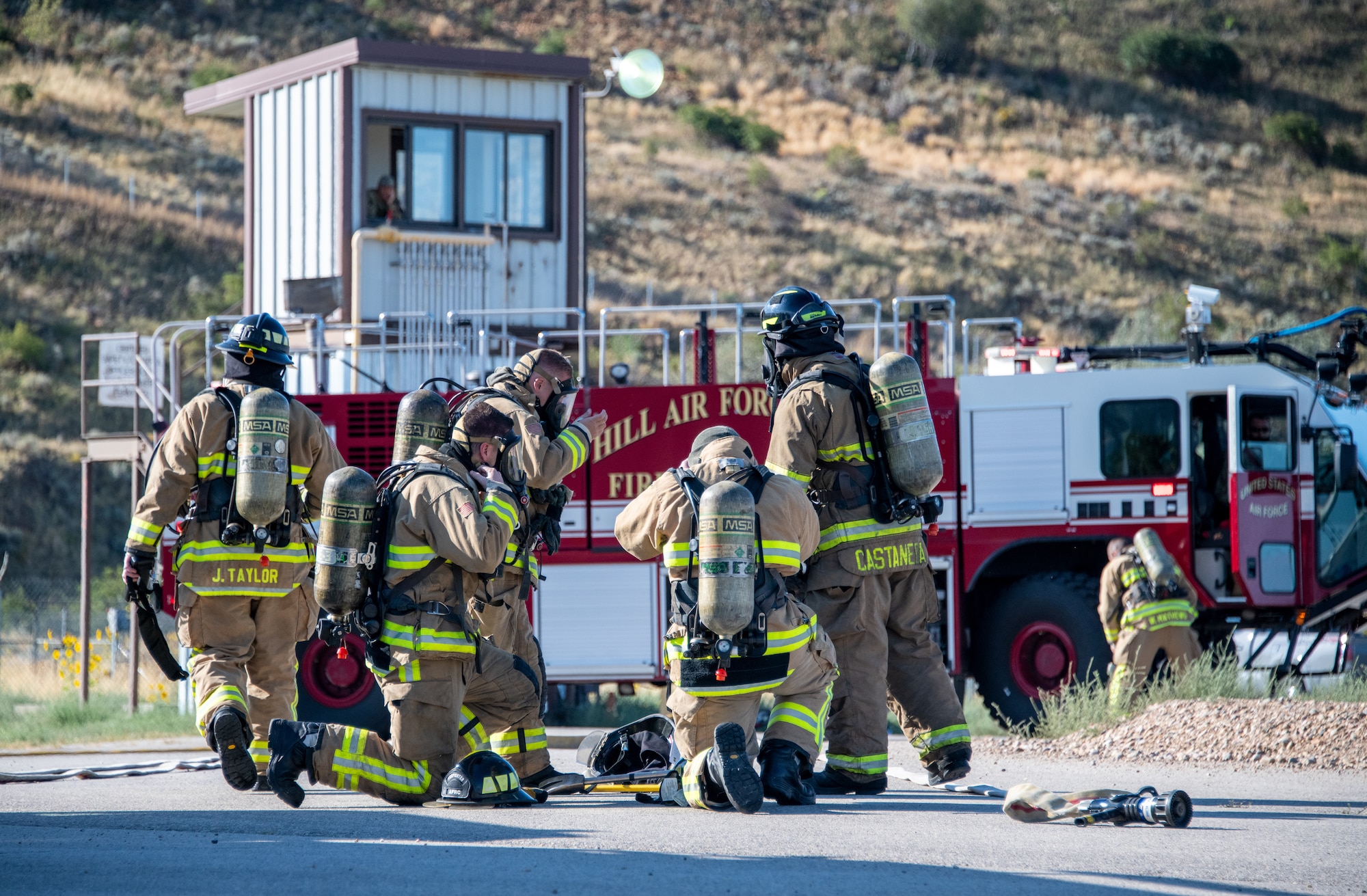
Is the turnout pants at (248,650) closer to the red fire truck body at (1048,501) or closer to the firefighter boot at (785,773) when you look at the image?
the firefighter boot at (785,773)

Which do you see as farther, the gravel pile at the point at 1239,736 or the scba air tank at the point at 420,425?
the gravel pile at the point at 1239,736

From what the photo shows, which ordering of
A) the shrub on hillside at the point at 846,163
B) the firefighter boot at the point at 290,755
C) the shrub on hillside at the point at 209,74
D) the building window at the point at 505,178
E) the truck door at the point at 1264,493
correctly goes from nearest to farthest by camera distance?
the firefighter boot at the point at 290,755, the truck door at the point at 1264,493, the building window at the point at 505,178, the shrub on hillside at the point at 209,74, the shrub on hillside at the point at 846,163

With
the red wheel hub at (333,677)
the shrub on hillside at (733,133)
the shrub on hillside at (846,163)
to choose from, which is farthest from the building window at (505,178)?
the shrub on hillside at (733,133)

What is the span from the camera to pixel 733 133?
5112 cm

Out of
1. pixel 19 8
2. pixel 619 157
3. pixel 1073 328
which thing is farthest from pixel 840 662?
pixel 19 8

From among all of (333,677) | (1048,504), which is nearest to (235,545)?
(333,677)

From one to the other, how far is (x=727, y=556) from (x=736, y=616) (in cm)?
25

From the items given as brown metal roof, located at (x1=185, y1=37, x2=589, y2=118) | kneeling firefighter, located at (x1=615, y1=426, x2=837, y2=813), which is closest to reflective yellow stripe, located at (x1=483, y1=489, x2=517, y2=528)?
kneeling firefighter, located at (x1=615, y1=426, x2=837, y2=813)

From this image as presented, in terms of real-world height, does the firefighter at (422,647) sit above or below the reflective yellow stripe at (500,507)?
below

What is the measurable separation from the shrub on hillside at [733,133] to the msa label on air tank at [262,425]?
1739 inches

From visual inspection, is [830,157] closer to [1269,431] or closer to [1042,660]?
[1269,431]

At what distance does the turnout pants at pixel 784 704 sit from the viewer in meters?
6.72

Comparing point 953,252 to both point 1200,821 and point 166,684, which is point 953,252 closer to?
point 166,684

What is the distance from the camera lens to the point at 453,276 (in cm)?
1575
